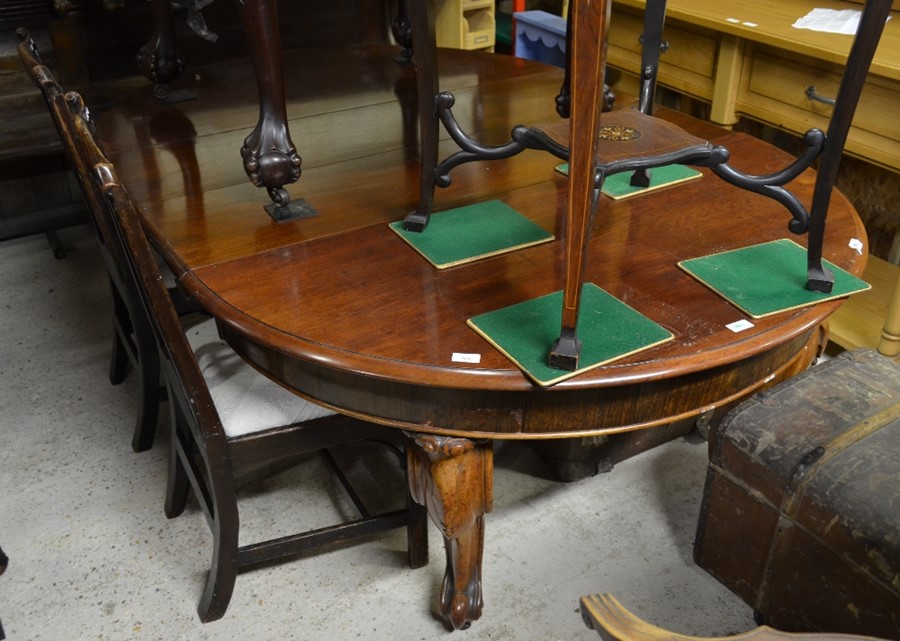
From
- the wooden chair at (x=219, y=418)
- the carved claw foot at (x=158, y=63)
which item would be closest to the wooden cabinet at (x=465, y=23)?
the carved claw foot at (x=158, y=63)

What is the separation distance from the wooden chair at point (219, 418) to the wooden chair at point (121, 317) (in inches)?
1.7

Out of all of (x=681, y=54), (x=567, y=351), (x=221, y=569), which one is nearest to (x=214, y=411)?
(x=221, y=569)

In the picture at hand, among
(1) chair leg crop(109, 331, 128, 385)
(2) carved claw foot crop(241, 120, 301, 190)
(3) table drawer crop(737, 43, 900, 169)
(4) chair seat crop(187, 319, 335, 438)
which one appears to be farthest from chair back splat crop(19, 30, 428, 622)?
(3) table drawer crop(737, 43, 900, 169)

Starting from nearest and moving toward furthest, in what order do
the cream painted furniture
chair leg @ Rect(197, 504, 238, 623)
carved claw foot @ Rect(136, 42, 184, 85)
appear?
chair leg @ Rect(197, 504, 238, 623) → carved claw foot @ Rect(136, 42, 184, 85) → the cream painted furniture

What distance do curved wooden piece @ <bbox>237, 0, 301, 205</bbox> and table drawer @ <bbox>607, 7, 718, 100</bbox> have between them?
1651mm

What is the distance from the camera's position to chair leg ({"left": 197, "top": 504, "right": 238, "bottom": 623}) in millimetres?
1707

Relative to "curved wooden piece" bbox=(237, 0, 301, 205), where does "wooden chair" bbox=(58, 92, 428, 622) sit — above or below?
below

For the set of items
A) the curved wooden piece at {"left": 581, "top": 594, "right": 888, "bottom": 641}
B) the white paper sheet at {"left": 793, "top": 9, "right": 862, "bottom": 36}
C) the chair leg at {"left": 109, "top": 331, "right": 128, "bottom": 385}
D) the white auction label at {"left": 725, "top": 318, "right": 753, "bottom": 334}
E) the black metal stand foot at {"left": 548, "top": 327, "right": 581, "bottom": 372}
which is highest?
the white paper sheet at {"left": 793, "top": 9, "right": 862, "bottom": 36}

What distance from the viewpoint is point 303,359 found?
1.33 m

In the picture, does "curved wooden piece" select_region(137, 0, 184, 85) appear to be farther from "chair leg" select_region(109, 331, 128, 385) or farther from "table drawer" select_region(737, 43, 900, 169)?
"table drawer" select_region(737, 43, 900, 169)

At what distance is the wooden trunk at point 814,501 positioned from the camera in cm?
151

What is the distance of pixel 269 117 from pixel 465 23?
2.25 meters

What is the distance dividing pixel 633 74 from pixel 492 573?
2087 mm

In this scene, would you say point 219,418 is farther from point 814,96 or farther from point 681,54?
point 681,54
